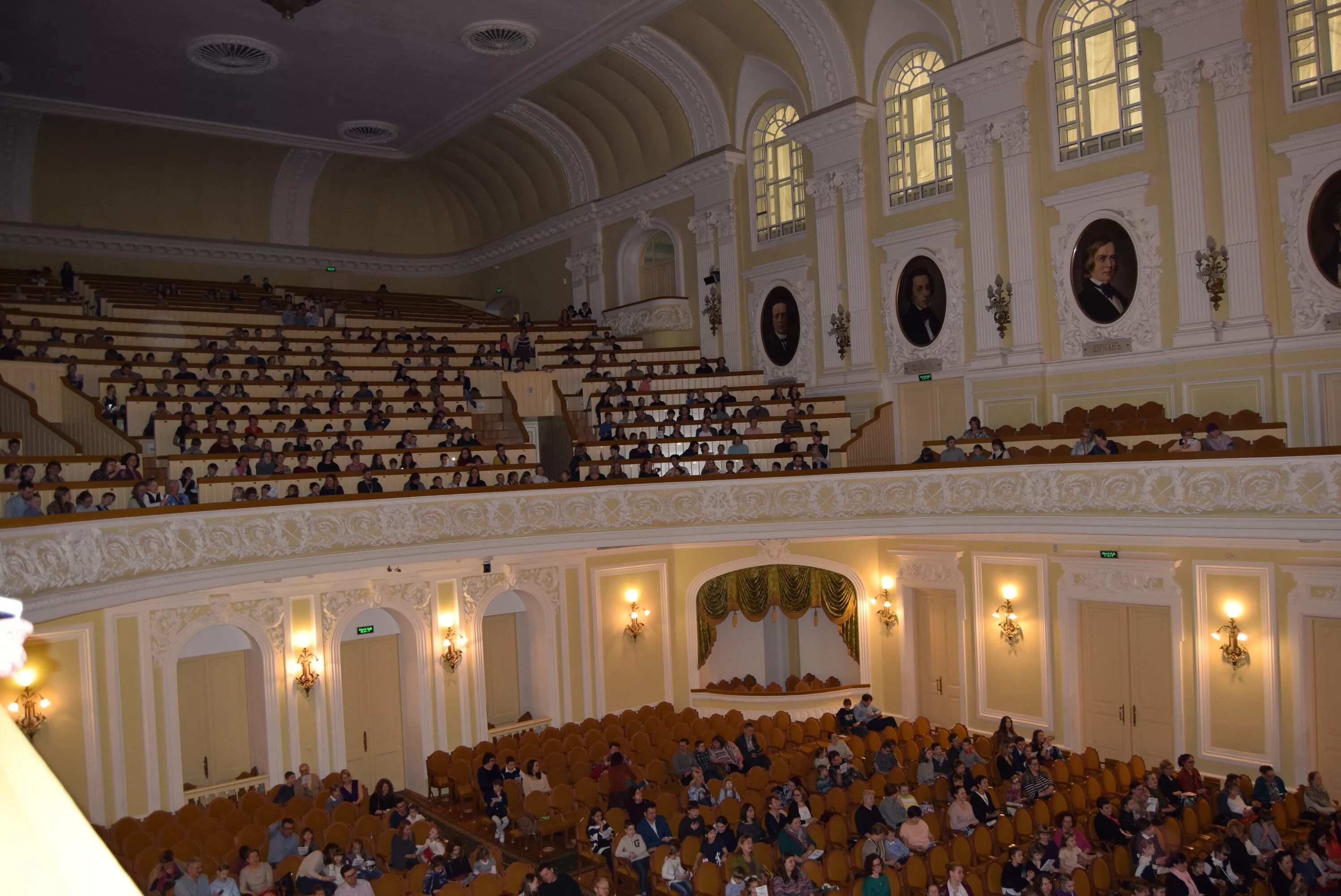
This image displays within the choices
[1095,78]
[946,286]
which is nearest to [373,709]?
[946,286]

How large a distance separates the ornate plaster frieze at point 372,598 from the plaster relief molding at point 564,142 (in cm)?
1310

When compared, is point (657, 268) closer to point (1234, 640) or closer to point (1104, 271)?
point (1104, 271)

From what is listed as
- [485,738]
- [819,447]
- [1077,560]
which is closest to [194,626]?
[485,738]

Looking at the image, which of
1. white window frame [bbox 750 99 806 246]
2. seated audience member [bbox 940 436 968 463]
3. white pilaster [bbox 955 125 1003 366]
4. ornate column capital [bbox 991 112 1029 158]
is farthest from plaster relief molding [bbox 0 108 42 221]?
seated audience member [bbox 940 436 968 463]

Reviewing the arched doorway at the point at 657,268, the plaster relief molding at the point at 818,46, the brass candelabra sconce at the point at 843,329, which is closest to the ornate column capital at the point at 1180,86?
the plaster relief molding at the point at 818,46

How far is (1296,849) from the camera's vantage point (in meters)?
9.62

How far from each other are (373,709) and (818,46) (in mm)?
13917

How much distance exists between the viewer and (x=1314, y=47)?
45.1 feet

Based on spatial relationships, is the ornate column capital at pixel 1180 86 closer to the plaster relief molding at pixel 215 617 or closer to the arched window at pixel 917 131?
the arched window at pixel 917 131

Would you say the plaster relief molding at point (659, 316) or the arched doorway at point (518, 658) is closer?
→ the arched doorway at point (518, 658)

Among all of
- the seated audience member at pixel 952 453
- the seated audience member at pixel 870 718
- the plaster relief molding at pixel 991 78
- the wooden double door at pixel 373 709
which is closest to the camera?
the seated audience member at pixel 870 718

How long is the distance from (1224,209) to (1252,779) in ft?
24.6

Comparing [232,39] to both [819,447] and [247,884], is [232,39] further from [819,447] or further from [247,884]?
[247,884]

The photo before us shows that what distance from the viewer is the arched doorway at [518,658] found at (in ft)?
55.8
